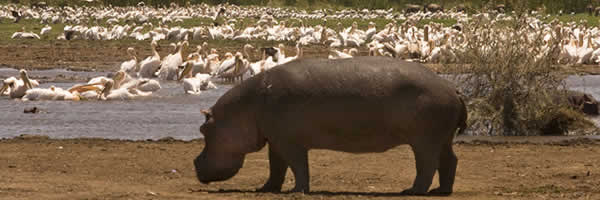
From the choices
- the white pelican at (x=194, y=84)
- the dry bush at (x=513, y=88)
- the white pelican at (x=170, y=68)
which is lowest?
the white pelican at (x=170, y=68)

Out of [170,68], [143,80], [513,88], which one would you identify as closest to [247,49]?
[170,68]

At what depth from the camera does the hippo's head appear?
363 inches

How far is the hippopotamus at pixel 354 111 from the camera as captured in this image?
878cm

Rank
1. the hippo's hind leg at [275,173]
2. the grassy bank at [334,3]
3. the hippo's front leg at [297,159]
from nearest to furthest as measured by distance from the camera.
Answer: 1. the hippo's front leg at [297,159]
2. the hippo's hind leg at [275,173]
3. the grassy bank at [334,3]

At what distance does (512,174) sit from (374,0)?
65863 mm

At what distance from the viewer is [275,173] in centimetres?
939

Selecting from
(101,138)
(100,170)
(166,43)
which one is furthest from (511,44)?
(166,43)

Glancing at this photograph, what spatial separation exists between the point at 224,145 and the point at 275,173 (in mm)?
497

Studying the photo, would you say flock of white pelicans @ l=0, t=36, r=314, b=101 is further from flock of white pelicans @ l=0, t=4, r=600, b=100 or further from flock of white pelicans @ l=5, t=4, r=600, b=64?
flock of white pelicans @ l=5, t=4, r=600, b=64

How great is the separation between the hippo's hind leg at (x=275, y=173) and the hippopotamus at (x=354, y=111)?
216mm

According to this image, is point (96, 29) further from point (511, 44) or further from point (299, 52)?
point (511, 44)

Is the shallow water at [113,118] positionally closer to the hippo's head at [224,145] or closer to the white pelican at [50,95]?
the white pelican at [50,95]

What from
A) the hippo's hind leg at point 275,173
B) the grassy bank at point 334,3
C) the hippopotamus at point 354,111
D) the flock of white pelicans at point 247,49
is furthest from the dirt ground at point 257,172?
the grassy bank at point 334,3

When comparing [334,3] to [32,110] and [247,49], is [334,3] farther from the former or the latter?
[32,110]
